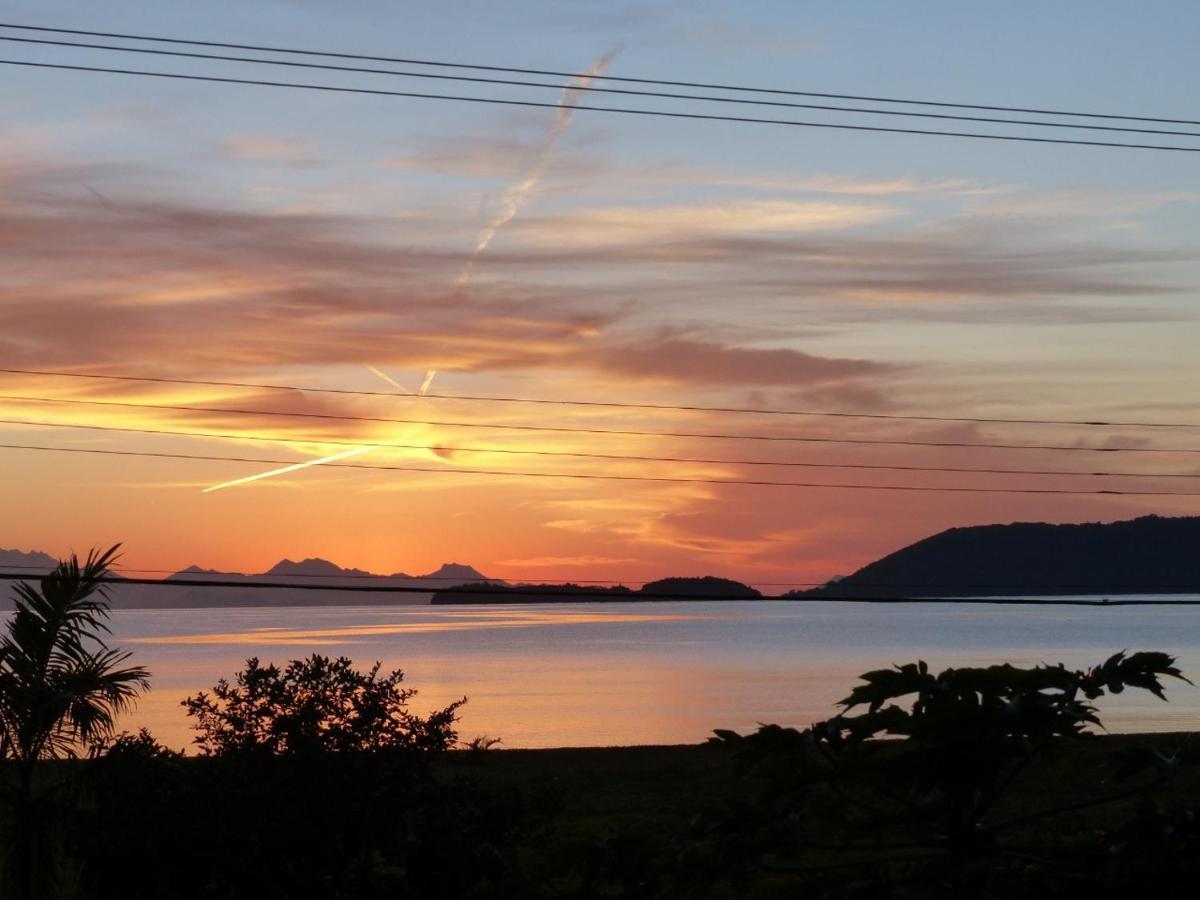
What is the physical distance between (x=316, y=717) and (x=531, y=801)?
72.3 inches

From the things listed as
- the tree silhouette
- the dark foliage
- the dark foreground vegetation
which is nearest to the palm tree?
the dark foreground vegetation

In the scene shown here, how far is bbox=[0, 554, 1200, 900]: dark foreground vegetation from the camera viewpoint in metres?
4.86

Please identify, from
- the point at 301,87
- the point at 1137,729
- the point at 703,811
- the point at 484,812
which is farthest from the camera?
the point at 1137,729

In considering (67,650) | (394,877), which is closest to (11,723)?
(67,650)

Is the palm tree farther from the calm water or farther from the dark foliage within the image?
the calm water

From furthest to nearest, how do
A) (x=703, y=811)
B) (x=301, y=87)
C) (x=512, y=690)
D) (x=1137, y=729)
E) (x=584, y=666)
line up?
(x=584, y=666), (x=512, y=690), (x=1137, y=729), (x=301, y=87), (x=703, y=811)

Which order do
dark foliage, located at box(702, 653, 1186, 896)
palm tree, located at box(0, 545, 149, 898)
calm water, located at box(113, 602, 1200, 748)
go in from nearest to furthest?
dark foliage, located at box(702, 653, 1186, 896)
palm tree, located at box(0, 545, 149, 898)
calm water, located at box(113, 602, 1200, 748)

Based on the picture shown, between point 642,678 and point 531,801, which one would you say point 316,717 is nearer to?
point 531,801

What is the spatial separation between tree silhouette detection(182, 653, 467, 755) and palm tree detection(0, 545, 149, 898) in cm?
324

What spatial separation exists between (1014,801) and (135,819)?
1665 centimetres

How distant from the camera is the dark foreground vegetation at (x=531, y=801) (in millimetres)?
4859

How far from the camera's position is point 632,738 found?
206 feet

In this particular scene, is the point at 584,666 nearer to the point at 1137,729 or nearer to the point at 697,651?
the point at 697,651

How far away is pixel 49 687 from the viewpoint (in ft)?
47.2
